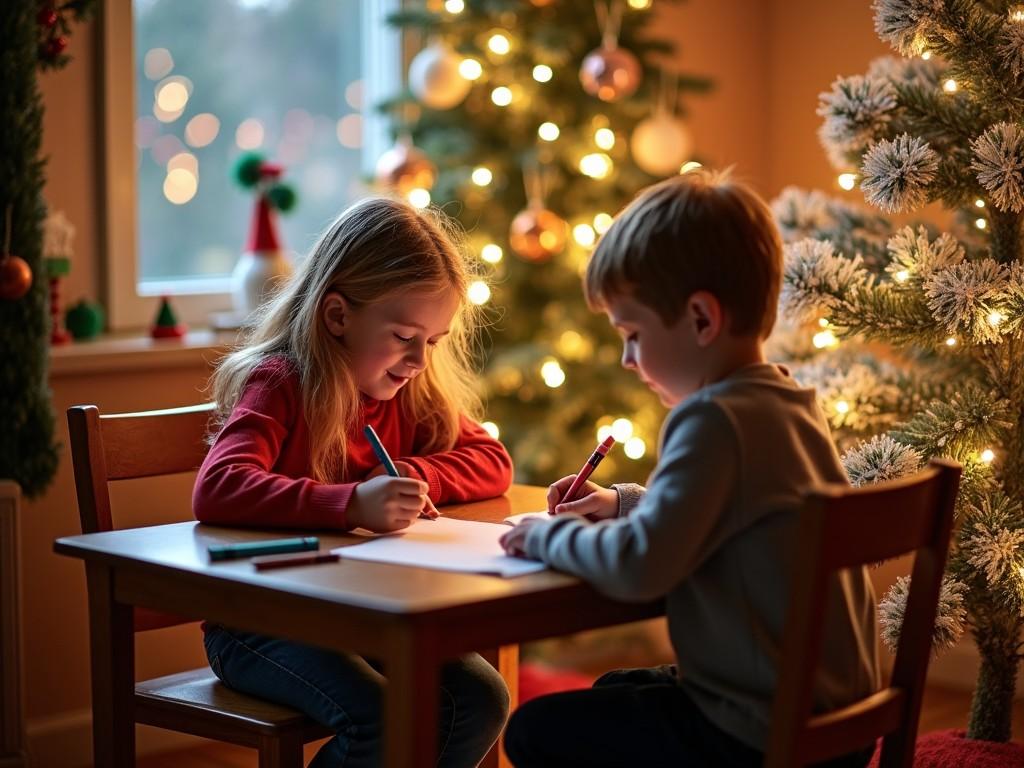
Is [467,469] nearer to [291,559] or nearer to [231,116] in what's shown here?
[291,559]

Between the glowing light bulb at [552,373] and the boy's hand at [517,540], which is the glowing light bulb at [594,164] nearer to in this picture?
the glowing light bulb at [552,373]

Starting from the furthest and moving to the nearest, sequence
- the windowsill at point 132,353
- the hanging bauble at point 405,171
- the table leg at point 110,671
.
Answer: the hanging bauble at point 405,171 → the windowsill at point 132,353 → the table leg at point 110,671

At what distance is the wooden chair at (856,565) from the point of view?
137 cm

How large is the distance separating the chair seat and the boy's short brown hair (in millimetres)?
695

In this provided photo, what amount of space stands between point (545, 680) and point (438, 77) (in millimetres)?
1476

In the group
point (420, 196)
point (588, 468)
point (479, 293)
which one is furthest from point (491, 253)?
point (588, 468)

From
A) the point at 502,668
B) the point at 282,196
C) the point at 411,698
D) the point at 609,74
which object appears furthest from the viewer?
the point at 282,196

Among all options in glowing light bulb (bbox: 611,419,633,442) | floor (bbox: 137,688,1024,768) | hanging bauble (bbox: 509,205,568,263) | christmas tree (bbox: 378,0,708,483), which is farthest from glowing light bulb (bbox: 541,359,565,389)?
floor (bbox: 137,688,1024,768)

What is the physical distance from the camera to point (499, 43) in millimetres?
3205

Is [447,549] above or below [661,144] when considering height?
below

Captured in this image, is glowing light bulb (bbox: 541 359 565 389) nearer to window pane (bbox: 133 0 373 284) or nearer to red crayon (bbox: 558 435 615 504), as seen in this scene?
window pane (bbox: 133 0 373 284)

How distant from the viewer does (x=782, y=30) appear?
3.97 m

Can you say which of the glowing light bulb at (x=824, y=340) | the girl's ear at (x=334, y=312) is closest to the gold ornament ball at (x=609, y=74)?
the glowing light bulb at (x=824, y=340)

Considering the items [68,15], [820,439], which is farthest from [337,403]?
[68,15]
